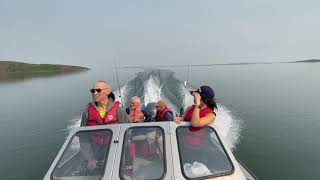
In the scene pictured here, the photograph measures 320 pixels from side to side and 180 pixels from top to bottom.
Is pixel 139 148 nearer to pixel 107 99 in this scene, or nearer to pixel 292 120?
pixel 107 99

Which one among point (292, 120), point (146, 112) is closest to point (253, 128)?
point (292, 120)

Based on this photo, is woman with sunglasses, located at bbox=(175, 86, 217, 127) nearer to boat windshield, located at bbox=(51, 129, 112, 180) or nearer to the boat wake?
boat windshield, located at bbox=(51, 129, 112, 180)

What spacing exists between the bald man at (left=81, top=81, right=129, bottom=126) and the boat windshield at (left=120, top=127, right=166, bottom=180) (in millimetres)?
722

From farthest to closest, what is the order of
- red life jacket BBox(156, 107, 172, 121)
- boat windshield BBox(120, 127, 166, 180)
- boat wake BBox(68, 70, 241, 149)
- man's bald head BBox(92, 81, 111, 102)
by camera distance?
1. boat wake BBox(68, 70, 241, 149)
2. red life jacket BBox(156, 107, 172, 121)
3. man's bald head BBox(92, 81, 111, 102)
4. boat windshield BBox(120, 127, 166, 180)

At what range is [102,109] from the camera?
393 cm

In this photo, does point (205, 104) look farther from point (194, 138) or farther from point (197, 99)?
point (194, 138)

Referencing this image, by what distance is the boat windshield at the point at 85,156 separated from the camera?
307cm

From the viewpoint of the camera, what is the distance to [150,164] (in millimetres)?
3057

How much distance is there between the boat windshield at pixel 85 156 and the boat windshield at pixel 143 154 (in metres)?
0.23

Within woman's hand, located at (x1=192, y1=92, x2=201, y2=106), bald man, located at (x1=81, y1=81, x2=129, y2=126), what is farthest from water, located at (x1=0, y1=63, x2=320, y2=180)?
bald man, located at (x1=81, y1=81, x2=129, y2=126)

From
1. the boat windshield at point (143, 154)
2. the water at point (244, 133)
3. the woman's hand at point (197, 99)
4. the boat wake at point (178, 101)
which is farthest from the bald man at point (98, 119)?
the water at point (244, 133)

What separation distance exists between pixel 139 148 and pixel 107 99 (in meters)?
1.11

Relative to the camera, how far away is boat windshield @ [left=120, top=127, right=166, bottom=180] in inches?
116

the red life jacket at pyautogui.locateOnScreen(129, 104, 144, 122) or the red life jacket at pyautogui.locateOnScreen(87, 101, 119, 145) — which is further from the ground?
the red life jacket at pyautogui.locateOnScreen(87, 101, 119, 145)
